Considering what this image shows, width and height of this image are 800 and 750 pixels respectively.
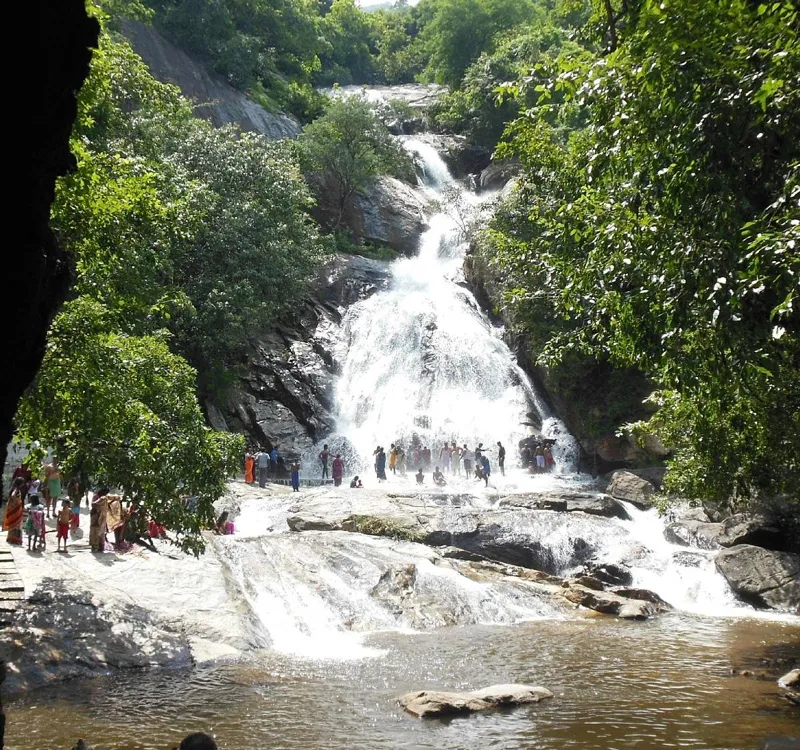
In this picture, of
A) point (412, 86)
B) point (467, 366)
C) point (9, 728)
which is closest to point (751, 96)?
point (9, 728)

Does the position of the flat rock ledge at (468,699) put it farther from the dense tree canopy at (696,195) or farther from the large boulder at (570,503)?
the large boulder at (570,503)

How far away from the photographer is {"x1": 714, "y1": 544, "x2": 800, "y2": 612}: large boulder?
1622 centimetres

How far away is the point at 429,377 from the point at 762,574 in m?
19.4

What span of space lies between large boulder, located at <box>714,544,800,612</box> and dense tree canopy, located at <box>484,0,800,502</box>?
8.69 metres

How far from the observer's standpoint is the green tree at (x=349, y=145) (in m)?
44.6

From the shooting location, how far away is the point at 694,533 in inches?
788

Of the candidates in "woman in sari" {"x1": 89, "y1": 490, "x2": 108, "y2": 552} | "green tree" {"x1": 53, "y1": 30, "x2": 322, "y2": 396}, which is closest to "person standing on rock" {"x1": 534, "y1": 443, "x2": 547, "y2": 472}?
"green tree" {"x1": 53, "y1": 30, "x2": 322, "y2": 396}

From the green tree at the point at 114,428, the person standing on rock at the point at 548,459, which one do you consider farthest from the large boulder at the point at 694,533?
the green tree at the point at 114,428

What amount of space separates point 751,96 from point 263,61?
175ft

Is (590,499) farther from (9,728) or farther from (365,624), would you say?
(9,728)

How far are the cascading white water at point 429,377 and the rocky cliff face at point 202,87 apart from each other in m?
16.8

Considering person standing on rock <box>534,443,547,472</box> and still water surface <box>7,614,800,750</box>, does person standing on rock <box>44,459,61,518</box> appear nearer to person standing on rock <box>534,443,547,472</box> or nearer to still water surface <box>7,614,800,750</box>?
still water surface <box>7,614,800,750</box>

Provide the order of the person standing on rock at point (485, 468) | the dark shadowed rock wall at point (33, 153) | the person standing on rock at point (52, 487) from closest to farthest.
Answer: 1. the dark shadowed rock wall at point (33, 153)
2. the person standing on rock at point (52, 487)
3. the person standing on rock at point (485, 468)

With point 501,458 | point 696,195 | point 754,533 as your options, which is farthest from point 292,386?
point 696,195
